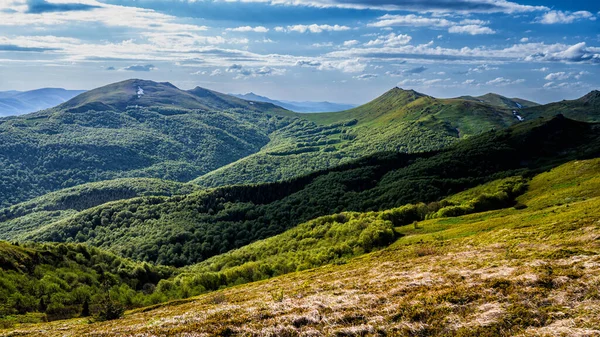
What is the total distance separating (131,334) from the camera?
32.9 m

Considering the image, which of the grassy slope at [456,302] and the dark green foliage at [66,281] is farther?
the dark green foliage at [66,281]

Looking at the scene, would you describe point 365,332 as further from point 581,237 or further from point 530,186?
point 530,186

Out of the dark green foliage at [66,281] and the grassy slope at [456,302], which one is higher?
the grassy slope at [456,302]

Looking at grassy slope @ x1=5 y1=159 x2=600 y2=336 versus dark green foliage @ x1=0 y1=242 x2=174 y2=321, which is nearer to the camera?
grassy slope @ x1=5 y1=159 x2=600 y2=336

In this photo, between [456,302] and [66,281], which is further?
[66,281]

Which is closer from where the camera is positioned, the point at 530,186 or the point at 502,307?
the point at 502,307

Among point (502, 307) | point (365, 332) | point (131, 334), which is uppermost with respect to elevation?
point (502, 307)

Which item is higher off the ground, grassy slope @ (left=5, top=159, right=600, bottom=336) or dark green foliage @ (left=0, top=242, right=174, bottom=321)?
grassy slope @ (left=5, top=159, right=600, bottom=336)

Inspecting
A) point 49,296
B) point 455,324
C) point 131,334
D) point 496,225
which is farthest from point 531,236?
point 49,296

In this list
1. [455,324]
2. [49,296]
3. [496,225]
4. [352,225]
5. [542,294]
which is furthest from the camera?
[352,225]

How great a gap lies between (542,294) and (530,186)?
144279 mm

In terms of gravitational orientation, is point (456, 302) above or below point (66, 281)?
above

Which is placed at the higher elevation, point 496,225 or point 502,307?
point 502,307

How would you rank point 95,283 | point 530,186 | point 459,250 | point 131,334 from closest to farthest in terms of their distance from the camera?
point 131,334 < point 459,250 < point 95,283 < point 530,186
